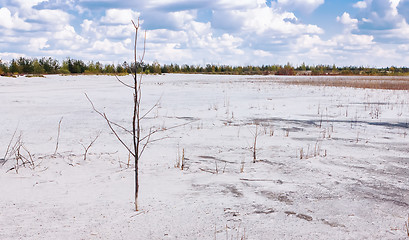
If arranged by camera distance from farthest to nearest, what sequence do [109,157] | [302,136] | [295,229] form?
[302,136] < [109,157] < [295,229]

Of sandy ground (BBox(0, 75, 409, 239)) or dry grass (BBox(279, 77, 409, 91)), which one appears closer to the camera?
sandy ground (BBox(0, 75, 409, 239))

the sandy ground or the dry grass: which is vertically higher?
the dry grass

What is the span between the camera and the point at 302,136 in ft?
21.2

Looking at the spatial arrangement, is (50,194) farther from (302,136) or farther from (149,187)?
(302,136)

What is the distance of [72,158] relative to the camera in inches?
181

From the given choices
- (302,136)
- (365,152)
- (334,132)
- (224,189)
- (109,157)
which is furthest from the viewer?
(334,132)

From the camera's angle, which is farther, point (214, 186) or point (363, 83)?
point (363, 83)

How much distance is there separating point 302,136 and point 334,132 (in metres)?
0.92

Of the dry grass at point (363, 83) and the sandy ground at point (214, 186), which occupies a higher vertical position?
the dry grass at point (363, 83)

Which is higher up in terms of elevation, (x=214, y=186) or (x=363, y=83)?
(x=363, y=83)

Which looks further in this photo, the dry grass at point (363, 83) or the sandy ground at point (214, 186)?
the dry grass at point (363, 83)

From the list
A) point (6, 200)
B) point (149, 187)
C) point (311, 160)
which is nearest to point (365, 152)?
point (311, 160)

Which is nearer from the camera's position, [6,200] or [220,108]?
[6,200]

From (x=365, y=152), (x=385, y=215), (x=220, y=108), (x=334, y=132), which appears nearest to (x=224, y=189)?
(x=385, y=215)
